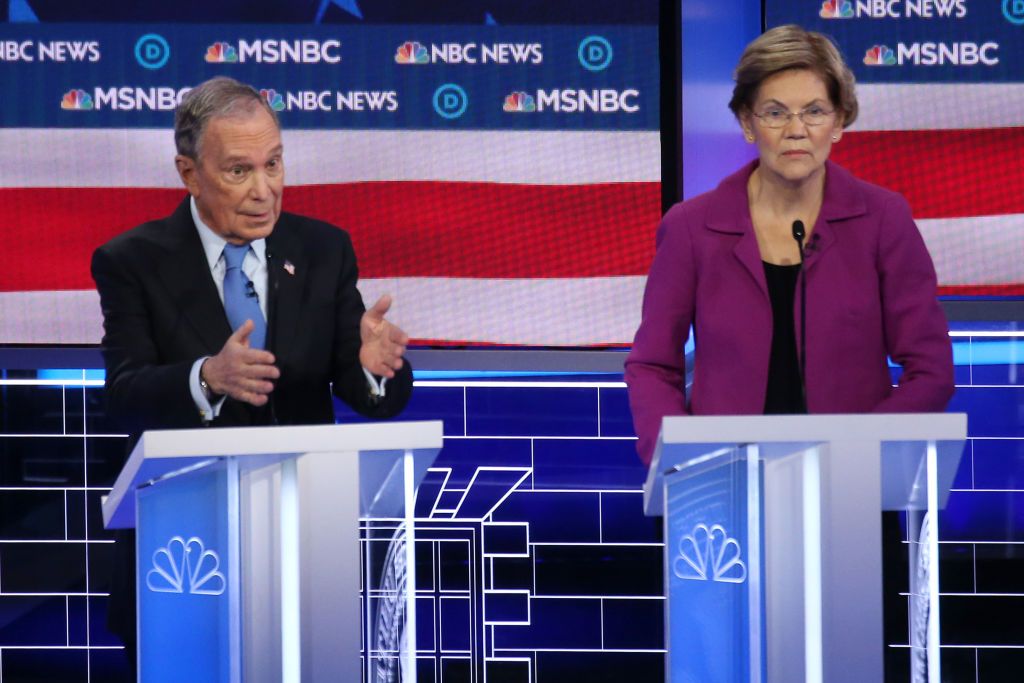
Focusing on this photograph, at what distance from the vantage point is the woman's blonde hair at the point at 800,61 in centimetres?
280

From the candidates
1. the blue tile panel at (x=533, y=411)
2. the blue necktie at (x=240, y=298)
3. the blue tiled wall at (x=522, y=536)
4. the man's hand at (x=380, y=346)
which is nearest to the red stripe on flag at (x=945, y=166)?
the blue tiled wall at (x=522, y=536)

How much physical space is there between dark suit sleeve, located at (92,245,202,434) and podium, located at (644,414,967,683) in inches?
40.8

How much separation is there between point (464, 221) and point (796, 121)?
1737mm

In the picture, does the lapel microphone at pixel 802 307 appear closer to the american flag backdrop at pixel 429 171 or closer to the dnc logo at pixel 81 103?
the american flag backdrop at pixel 429 171

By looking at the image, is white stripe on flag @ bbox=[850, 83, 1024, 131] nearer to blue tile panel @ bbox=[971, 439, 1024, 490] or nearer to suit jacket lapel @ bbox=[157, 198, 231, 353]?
blue tile panel @ bbox=[971, 439, 1024, 490]

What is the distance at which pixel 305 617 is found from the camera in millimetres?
1996

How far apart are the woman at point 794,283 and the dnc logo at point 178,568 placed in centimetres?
98

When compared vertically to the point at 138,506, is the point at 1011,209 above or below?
above

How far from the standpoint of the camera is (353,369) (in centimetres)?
285

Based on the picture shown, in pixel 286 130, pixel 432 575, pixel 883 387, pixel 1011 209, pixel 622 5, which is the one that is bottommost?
pixel 432 575

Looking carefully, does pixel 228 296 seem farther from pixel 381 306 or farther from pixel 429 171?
pixel 429 171

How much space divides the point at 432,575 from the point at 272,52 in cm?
165

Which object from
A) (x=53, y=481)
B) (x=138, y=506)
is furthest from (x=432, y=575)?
(x=138, y=506)

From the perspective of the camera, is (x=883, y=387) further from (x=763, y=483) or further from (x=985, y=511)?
A: (x=985, y=511)
